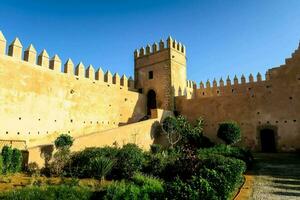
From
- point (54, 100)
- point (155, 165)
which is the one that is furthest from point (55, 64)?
point (155, 165)

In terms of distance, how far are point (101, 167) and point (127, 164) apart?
104 centimetres

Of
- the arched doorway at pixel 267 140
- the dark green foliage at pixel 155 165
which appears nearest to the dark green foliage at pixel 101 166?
the dark green foliage at pixel 155 165

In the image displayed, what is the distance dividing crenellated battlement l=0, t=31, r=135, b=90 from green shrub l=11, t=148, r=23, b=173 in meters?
5.76

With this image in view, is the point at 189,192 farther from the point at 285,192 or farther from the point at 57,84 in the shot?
the point at 57,84

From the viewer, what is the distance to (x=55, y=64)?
16.1 meters

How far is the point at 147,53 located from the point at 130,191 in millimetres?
17631

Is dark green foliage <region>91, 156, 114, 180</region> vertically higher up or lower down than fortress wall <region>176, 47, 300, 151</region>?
lower down

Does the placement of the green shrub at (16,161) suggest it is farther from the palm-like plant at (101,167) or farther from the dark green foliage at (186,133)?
the dark green foliage at (186,133)

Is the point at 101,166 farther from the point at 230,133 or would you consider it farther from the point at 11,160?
the point at 230,133

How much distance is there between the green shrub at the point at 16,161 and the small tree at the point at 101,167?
3.01m

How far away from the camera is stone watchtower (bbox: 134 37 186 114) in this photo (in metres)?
21.0

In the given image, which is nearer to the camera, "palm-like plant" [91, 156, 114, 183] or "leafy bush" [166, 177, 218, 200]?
"leafy bush" [166, 177, 218, 200]

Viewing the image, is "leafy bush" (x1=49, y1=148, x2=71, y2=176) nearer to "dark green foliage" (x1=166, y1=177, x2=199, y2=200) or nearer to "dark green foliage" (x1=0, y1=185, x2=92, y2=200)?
"dark green foliage" (x1=0, y1=185, x2=92, y2=200)

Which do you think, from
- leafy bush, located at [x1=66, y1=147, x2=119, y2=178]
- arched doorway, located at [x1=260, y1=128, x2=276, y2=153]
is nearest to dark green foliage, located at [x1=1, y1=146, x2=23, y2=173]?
leafy bush, located at [x1=66, y1=147, x2=119, y2=178]
